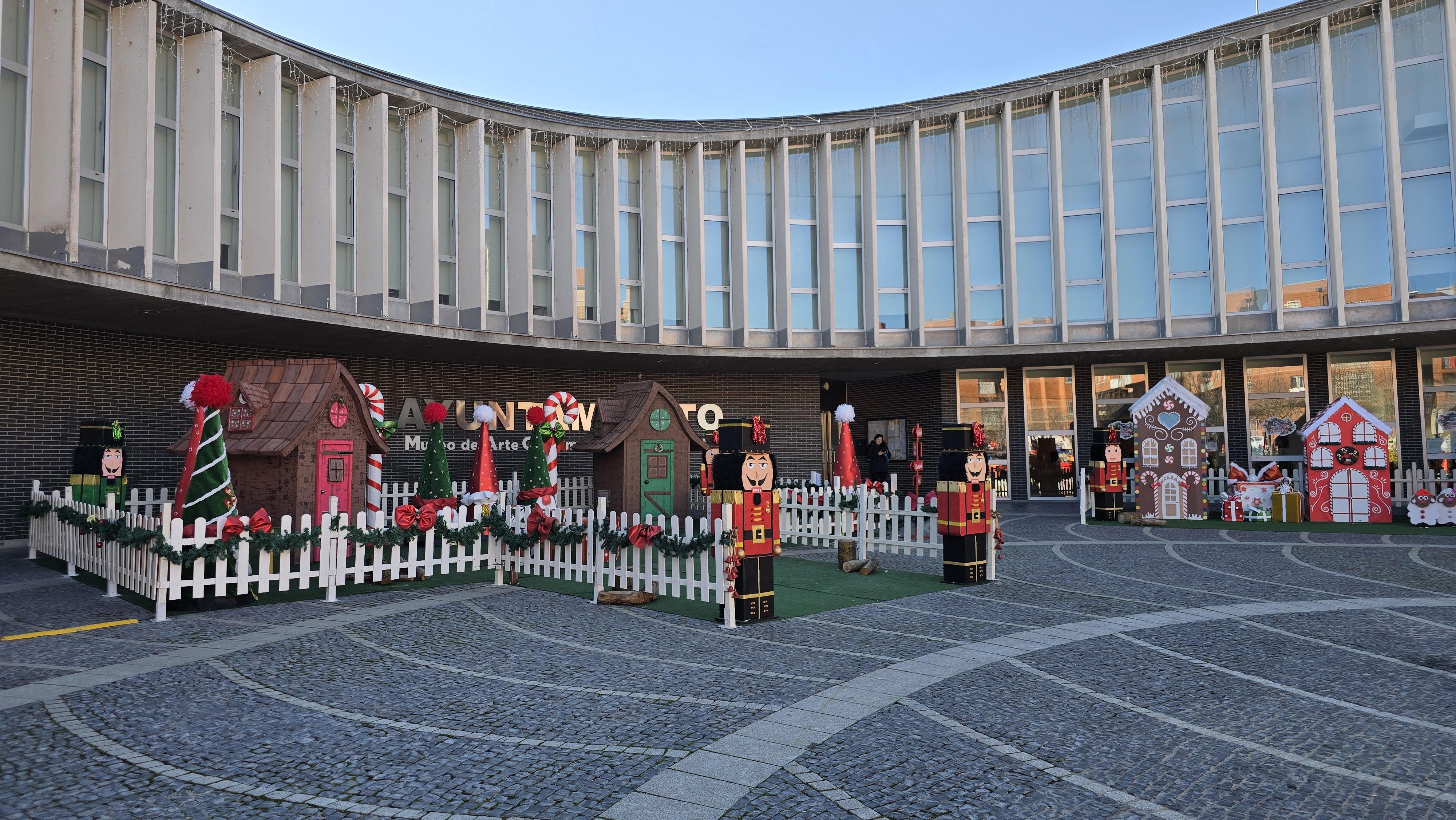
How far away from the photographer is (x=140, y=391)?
57.5 feet

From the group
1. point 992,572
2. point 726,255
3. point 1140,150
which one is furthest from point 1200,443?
point 726,255

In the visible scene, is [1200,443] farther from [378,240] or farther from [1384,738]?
[378,240]

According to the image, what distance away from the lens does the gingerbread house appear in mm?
19750

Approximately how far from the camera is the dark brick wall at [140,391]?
51.8 feet

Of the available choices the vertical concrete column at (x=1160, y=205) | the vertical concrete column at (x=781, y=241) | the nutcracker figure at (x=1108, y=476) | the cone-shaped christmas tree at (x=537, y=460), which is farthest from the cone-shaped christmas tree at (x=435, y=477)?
the vertical concrete column at (x=1160, y=205)

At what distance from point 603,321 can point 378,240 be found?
6220 millimetres

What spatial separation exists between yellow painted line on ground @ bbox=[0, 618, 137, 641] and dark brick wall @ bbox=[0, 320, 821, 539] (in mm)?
3248

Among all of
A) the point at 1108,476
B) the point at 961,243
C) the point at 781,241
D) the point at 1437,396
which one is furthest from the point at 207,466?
the point at 1437,396

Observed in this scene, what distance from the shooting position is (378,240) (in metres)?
19.2

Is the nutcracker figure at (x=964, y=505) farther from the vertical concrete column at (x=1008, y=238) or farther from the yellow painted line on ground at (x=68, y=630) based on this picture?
the vertical concrete column at (x=1008, y=238)

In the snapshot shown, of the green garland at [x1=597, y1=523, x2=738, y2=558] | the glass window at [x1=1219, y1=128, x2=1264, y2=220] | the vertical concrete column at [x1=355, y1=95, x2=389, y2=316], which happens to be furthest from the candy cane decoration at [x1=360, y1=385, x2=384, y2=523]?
the glass window at [x1=1219, y1=128, x2=1264, y2=220]

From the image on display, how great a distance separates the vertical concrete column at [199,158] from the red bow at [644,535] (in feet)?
34.8

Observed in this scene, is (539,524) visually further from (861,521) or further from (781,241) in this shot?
(781,241)

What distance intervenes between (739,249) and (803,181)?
3.07 meters
